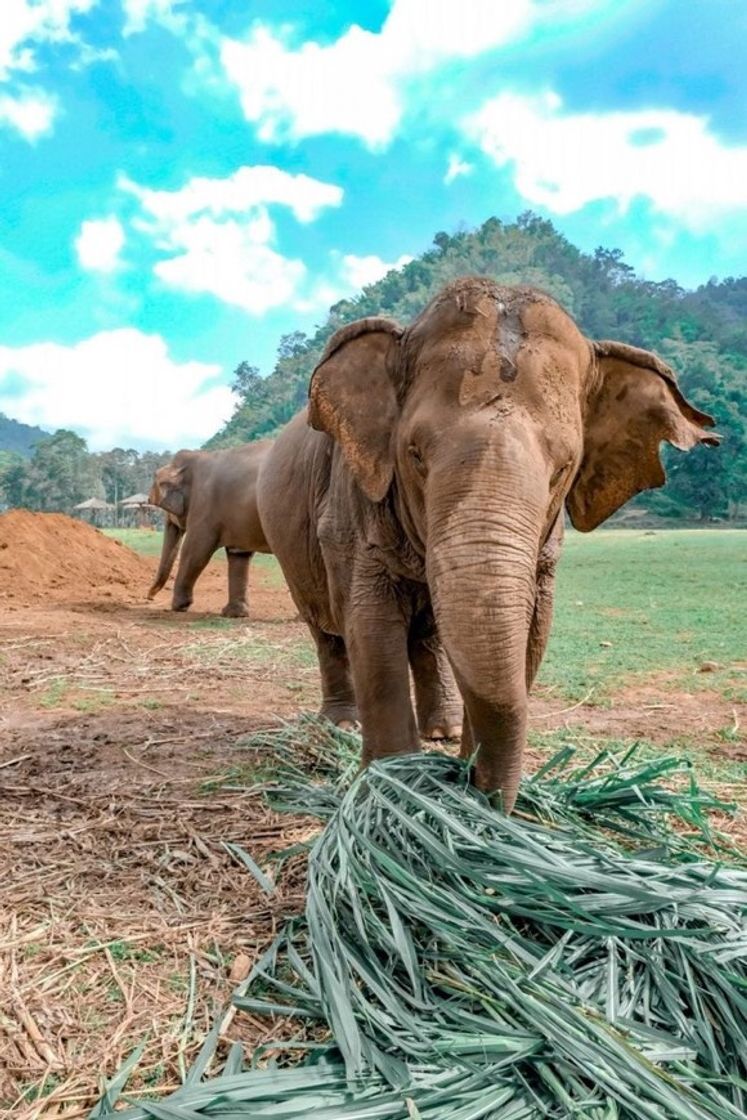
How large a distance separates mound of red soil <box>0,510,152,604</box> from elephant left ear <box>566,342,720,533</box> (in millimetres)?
11794

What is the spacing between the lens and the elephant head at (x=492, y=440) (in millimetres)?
2488

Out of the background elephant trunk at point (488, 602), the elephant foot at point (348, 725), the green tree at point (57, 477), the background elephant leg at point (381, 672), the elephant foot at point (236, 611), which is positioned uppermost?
the green tree at point (57, 477)

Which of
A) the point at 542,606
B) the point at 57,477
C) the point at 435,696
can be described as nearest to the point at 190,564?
the point at 435,696

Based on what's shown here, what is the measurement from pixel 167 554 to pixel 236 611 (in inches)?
109

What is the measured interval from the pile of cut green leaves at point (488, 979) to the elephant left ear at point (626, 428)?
130cm

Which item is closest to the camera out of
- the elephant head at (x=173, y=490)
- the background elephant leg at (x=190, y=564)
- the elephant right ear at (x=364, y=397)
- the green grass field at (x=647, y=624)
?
the elephant right ear at (x=364, y=397)

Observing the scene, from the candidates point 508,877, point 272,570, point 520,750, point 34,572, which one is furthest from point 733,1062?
point 272,570

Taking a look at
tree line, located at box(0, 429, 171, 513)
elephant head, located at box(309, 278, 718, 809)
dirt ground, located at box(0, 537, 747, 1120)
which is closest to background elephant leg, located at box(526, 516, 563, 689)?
elephant head, located at box(309, 278, 718, 809)

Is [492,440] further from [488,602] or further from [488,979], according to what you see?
[488,979]

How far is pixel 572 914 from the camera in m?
2.29

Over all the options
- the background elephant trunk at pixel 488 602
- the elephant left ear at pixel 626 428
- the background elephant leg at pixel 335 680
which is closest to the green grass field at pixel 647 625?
the background elephant leg at pixel 335 680

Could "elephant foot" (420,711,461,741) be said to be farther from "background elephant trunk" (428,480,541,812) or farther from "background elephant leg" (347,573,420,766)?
"background elephant trunk" (428,480,541,812)

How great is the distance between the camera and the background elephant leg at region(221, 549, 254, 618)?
1225cm

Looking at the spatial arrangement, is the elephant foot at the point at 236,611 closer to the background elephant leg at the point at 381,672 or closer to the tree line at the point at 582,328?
the background elephant leg at the point at 381,672
